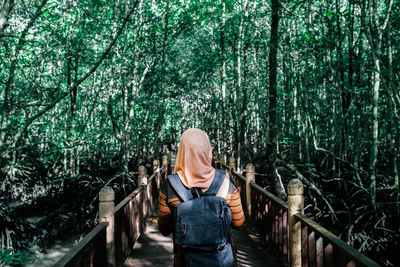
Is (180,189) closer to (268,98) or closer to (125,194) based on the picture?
(125,194)

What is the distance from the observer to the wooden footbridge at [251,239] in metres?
2.85

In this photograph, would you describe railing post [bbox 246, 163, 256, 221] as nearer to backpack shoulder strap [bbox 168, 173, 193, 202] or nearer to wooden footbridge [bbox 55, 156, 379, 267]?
wooden footbridge [bbox 55, 156, 379, 267]

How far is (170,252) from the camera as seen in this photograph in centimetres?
573

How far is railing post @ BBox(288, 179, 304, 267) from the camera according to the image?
3.78 meters

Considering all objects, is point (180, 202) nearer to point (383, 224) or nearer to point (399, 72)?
point (383, 224)

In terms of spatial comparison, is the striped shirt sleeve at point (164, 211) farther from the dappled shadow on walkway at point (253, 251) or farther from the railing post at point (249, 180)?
the railing post at point (249, 180)

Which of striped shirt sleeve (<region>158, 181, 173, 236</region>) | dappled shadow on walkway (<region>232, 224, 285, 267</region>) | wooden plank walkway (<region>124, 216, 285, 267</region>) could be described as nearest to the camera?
striped shirt sleeve (<region>158, 181, 173, 236</region>)

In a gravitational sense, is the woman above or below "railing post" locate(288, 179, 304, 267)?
above

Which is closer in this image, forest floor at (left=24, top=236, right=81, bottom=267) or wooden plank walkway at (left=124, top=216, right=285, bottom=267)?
wooden plank walkway at (left=124, top=216, right=285, bottom=267)

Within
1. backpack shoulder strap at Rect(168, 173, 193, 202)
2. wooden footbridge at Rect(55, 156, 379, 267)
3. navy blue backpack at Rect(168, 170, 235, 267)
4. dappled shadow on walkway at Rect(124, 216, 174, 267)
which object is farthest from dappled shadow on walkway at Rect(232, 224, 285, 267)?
backpack shoulder strap at Rect(168, 173, 193, 202)

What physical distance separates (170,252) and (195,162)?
13.3ft

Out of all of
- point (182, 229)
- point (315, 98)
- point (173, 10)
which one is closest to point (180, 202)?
point (182, 229)

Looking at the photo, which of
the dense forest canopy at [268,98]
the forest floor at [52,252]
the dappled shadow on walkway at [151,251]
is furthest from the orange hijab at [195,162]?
the forest floor at [52,252]

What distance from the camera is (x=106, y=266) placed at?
3812 mm
